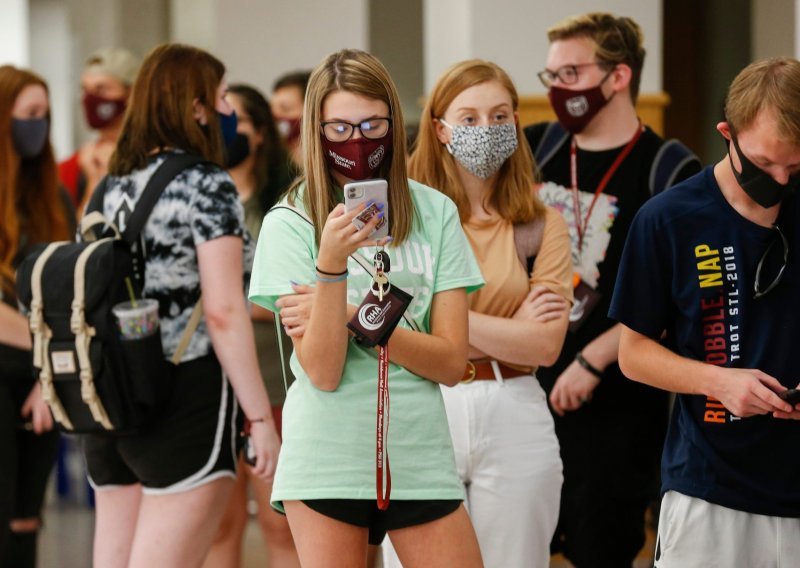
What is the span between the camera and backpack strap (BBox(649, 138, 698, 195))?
397 cm

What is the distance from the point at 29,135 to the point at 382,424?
2338 millimetres

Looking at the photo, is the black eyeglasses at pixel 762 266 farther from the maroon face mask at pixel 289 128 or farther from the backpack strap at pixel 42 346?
the maroon face mask at pixel 289 128


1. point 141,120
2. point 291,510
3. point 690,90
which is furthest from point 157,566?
point 690,90

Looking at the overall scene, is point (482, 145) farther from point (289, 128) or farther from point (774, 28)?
point (774, 28)

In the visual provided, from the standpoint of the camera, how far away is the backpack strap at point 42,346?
342 centimetres

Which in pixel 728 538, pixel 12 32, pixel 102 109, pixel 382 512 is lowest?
pixel 728 538

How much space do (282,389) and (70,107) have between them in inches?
361

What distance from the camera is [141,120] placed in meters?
3.56

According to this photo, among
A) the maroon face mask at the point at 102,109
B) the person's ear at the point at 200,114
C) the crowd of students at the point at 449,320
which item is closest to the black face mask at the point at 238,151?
the crowd of students at the point at 449,320

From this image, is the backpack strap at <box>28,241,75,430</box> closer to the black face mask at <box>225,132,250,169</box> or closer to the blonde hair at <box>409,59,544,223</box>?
the blonde hair at <box>409,59,544,223</box>

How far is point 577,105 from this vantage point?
411 centimetres

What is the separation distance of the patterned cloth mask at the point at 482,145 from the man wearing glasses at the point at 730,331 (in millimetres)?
641

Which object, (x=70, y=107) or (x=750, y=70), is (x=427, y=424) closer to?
(x=750, y=70)

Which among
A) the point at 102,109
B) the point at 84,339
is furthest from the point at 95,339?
the point at 102,109
